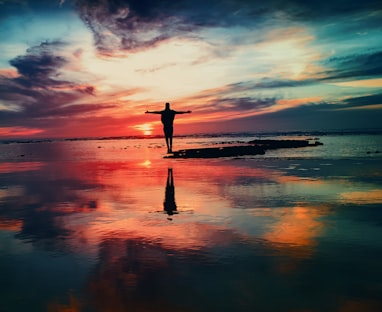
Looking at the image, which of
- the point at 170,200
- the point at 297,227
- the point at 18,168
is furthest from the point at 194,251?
the point at 18,168

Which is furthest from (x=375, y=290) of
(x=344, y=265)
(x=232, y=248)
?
(x=232, y=248)

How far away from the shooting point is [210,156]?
48.6 meters

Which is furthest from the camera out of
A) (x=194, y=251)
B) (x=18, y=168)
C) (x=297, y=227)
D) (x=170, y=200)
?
(x=18, y=168)

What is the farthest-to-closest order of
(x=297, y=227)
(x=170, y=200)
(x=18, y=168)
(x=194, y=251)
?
(x=18, y=168) < (x=170, y=200) < (x=297, y=227) < (x=194, y=251)

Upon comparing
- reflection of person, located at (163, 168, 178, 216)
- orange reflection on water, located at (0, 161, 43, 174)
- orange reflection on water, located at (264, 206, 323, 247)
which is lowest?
orange reflection on water, located at (264, 206, 323, 247)

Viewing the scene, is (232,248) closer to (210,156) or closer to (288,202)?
(288,202)

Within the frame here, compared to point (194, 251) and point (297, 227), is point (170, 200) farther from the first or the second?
point (194, 251)

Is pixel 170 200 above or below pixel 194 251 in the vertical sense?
above

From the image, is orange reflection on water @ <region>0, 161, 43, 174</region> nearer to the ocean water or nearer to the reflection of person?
the ocean water

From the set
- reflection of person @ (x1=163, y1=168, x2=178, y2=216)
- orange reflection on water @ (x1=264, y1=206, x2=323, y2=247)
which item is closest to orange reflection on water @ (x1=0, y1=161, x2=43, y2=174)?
reflection of person @ (x1=163, y1=168, x2=178, y2=216)

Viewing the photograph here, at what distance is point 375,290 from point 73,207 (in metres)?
13.2

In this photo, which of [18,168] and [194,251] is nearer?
[194,251]

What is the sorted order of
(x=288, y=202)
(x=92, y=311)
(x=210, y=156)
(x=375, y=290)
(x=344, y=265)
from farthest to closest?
1. (x=210, y=156)
2. (x=288, y=202)
3. (x=344, y=265)
4. (x=375, y=290)
5. (x=92, y=311)

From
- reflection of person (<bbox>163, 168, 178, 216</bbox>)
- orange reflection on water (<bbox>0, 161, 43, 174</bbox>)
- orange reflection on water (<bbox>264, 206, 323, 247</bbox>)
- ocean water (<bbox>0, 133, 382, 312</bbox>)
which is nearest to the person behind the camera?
ocean water (<bbox>0, 133, 382, 312</bbox>)
